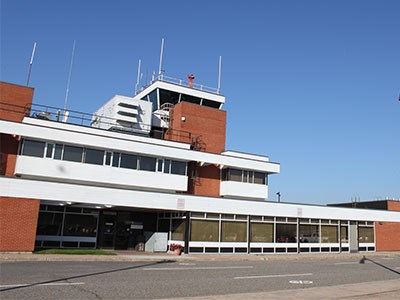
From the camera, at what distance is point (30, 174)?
80.1 feet

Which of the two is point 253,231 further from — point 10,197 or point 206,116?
point 10,197

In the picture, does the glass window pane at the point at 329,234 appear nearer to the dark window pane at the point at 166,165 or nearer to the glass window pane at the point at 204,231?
the glass window pane at the point at 204,231

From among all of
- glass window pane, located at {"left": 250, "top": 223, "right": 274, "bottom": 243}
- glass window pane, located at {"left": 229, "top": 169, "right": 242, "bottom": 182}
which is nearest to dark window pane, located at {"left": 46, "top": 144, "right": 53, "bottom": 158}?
glass window pane, located at {"left": 229, "top": 169, "right": 242, "bottom": 182}

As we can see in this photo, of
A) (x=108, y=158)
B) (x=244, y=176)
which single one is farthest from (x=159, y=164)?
(x=244, y=176)

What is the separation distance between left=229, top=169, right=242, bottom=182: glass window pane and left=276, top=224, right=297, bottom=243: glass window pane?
4783 mm

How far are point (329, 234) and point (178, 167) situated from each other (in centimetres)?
1423

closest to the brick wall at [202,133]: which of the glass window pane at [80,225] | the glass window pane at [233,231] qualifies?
the glass window pane at [233,231]

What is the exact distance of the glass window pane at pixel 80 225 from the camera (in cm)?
2569

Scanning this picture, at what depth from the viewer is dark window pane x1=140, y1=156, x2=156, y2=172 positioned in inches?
1118

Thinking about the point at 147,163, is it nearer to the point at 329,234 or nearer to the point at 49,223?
the point at 49,223

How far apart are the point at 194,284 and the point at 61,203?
13.5 meters

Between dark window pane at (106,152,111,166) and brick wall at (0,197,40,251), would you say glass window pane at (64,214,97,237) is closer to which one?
dark window pane at (106,152,111,166)

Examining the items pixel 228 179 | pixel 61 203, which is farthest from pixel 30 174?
pixel 228 179

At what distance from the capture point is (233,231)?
29188 millimetres
